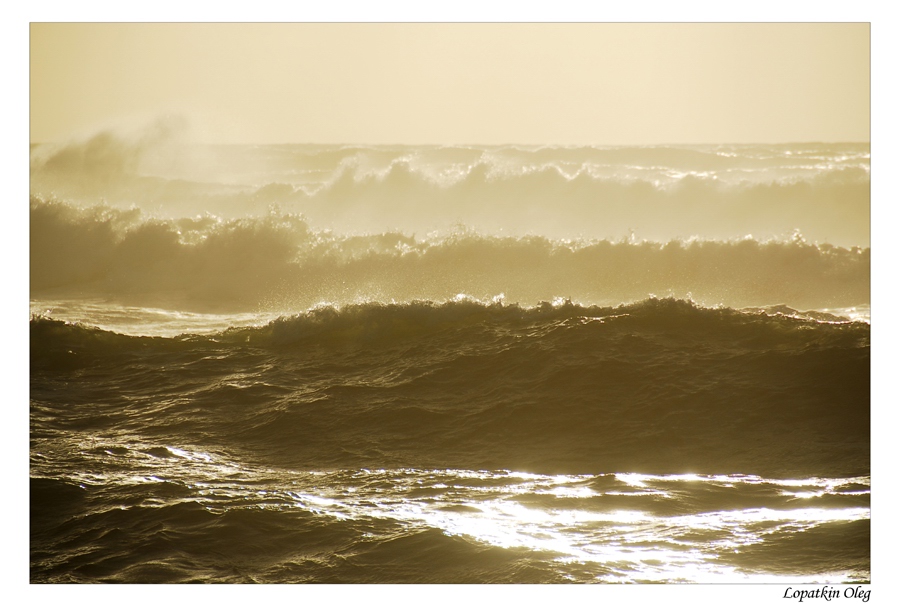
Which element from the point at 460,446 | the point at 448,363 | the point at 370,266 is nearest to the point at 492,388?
the point at 448,363

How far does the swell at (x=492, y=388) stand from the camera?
368 centimetres

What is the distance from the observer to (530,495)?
3.45 meters

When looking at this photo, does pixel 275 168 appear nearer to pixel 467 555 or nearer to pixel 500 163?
pixel 500 163

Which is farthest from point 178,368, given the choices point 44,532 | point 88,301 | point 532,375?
point 532,375

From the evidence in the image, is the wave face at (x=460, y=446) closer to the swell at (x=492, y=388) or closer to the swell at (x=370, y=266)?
the swell at (x=492, y=388)

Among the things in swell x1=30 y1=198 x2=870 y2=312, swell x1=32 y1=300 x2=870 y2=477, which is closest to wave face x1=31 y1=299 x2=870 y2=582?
swell x1=32 y1=300 x2=870 y2=477

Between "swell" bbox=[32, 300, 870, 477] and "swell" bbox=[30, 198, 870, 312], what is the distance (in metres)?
0.16

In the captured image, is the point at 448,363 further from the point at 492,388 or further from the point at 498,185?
the point at 498,185

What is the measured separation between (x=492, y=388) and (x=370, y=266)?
117 centimetres

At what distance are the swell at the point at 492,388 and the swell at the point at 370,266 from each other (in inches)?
6.3

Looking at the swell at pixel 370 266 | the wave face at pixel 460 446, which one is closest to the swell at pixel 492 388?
the wave face at pixel 460 446

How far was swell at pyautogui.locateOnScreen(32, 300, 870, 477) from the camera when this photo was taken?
3684mm

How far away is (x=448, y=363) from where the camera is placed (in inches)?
169
